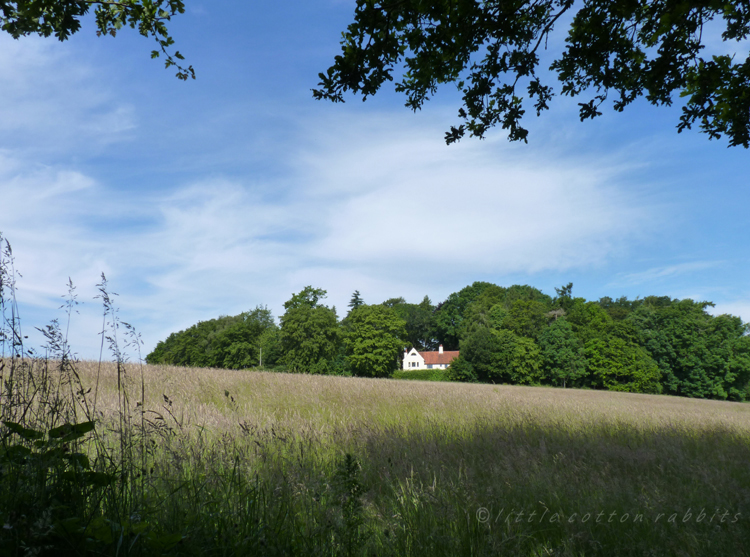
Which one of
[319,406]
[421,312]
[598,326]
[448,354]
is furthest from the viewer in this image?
[421,312]

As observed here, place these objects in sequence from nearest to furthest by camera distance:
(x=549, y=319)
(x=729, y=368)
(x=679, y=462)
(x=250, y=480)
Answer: (x=250, y=480)
(x=679, y=462)
(x=729, y=368)
(x=549, y=319)

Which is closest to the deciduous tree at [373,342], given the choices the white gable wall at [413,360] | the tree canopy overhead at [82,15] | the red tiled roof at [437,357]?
the red tiled roof at [437,357]

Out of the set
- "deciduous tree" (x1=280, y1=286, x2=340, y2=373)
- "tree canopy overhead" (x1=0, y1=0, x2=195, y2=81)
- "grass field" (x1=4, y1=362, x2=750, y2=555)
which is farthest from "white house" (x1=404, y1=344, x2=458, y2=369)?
"tree canopy overhead" (x1=0, y1=0, x2=195, y2=81)

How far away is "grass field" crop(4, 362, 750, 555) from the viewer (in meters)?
2.68

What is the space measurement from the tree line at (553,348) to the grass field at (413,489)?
130 ft

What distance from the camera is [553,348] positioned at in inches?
1928

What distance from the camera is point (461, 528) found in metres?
3.20

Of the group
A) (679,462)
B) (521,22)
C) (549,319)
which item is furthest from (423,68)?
(549,319)

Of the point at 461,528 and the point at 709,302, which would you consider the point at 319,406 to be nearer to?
the point at 461,528

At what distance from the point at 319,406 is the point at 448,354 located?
73633mm

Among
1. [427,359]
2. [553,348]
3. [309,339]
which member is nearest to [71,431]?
[309,339]

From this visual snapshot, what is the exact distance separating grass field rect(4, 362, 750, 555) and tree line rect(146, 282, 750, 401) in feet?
130

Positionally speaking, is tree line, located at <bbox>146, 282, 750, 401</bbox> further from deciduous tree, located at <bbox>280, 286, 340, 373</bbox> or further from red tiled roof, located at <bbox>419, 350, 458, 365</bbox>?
red tiled roof, located at <bbox>419, 350, 458, 365</bbox>

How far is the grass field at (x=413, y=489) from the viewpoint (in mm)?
2676
